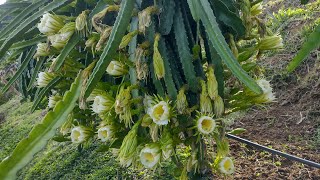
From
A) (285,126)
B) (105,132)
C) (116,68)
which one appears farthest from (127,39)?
(285,126)

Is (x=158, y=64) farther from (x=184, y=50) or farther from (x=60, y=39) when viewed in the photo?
(x=60, y=39)

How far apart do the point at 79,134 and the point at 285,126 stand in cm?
90

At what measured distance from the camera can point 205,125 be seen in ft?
1.93

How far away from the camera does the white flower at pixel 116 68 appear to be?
65 centimetres

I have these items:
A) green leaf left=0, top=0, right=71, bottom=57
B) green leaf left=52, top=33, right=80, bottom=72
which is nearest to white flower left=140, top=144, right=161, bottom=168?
green leaf left=52, top=33, right=80, bottom=72

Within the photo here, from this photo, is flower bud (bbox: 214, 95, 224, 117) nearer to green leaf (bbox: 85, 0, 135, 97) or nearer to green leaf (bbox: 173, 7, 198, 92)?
green leaf (bbox: 173, 7, 198, 92)

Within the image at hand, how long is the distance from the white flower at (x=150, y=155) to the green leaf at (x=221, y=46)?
177mm

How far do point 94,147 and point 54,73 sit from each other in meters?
0.83

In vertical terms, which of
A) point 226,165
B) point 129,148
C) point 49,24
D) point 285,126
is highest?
point 49,24

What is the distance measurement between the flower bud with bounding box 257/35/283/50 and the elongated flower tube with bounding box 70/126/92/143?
1.19ft

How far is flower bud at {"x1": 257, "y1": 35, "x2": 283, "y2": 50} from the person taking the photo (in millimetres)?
689

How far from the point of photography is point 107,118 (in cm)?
65

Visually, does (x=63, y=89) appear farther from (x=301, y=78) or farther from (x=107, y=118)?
(x=301, y=78)

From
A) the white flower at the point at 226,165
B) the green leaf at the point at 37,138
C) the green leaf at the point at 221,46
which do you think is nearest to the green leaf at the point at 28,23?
the green leaf at the point at 37,138
